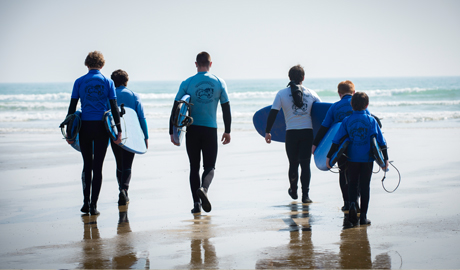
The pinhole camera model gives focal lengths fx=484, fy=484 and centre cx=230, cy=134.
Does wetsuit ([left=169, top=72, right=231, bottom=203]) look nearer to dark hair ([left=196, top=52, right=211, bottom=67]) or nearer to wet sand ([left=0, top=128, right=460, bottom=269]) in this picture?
dark hair ([left=196, top=52, right=211, bottom=67])

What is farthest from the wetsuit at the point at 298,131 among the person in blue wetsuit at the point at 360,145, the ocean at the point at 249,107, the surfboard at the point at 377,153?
the ocean at the point at 249,107

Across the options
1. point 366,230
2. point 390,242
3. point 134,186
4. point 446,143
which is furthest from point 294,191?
point 446,143

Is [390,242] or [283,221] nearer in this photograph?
[390,242]

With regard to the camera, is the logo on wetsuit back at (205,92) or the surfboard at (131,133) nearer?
the logo on wetsuit back at (205,92)

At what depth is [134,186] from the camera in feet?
22.1

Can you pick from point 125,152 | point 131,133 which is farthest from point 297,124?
point 125,152

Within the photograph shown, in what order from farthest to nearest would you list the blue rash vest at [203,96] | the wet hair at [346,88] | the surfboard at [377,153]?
1. the blue rash vest at [203,96]
2. the wet hair at [346,88]
3. the surfboard at [377,153]

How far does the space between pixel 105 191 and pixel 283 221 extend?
2.77m

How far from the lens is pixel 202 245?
385 centimetres

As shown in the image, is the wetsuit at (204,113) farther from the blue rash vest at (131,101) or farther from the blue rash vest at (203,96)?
the blue rash vest at (131,101)

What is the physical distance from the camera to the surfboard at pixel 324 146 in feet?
16.7

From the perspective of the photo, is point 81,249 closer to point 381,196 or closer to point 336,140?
point 336,140

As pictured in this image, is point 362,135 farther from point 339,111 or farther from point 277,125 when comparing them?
point 277,125

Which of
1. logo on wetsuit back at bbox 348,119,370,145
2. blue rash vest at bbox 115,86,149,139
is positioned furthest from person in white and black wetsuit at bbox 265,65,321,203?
blue rash vest at bbox 115,86,149,139
